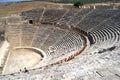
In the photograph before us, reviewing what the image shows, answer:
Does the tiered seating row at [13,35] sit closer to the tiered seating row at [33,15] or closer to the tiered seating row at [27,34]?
the tiered seating row at [27,34]

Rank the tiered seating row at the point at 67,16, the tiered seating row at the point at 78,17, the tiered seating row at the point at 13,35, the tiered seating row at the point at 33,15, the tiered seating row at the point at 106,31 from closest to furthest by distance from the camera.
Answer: the tiered seating row at the point at 106,31, the tiered seating row at the point at 13,35, the tiered seating row at the point at 78,17, the tiered seating row at the point at 67,16, the tiered seating row at the point at 33,15

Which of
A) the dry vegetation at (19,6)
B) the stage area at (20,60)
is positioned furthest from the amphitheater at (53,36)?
the dry vegetation at (19,6)

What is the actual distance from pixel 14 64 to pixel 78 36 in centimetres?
813

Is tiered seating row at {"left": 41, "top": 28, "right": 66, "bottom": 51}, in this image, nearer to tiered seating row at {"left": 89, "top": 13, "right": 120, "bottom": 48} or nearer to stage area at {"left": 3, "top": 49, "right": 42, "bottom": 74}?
stage area at {"left": 3, "top": 49, "right": 42, "bottom": 74}

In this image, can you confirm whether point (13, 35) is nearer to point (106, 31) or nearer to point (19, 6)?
point (106, 31)

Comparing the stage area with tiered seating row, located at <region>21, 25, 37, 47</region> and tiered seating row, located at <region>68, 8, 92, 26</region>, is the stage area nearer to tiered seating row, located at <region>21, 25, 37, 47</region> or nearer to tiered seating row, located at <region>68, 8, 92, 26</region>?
tiered seating row, located at <region>21, 25, 37, 47</region>

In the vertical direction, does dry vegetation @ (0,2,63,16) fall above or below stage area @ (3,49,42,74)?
above

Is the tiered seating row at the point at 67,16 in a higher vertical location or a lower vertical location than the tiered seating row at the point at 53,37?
higher

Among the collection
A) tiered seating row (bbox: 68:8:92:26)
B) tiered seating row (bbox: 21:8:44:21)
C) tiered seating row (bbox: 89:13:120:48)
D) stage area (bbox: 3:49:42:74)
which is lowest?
stage area (bbox: 3:49:42:74)

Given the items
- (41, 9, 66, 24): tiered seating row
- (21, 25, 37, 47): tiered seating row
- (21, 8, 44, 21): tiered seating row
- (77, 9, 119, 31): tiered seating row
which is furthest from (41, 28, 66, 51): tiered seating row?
(21, 8, 44, 21): tiered seating row

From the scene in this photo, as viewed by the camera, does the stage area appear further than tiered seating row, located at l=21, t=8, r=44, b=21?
No

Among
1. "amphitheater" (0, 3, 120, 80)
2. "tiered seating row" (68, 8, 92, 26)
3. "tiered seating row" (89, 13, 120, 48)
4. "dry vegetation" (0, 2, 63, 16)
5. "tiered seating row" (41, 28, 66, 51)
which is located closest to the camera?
"tiered seating row" (89, 13, 120, 48)

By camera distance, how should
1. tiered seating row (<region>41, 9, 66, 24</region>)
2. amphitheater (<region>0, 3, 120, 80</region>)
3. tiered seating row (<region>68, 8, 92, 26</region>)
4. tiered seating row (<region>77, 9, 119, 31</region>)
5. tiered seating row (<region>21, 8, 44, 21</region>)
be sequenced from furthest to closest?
1. tiered seating row (<region>21, 8, 44, 21</region>)
2. tiered seating row (<region>41, 9, 66, 24</region>)
3. tiered seating row (<region>68, 8, 92, 26</region>)
4. tiered seating row (<region>77, 9, 119, 31</region>)
5. amphitheater (<region>0, 3, 120, 80</region>)

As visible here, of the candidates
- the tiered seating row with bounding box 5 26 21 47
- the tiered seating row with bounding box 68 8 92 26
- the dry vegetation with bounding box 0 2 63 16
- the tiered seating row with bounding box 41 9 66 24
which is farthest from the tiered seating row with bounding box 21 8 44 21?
the dry vegetation with bounding box 0 2 63 16
